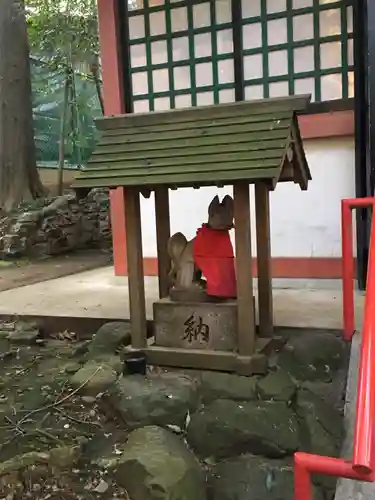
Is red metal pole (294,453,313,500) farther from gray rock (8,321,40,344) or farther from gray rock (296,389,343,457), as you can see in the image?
gray rock (8,321,40,344)

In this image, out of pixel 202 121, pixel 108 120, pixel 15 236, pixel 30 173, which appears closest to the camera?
pixel 202 121

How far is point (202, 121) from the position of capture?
386 centimetres

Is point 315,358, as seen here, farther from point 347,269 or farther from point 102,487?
point 102,487

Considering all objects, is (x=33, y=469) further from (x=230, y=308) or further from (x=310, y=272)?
(x=310, y=272)

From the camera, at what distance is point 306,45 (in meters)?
6.14

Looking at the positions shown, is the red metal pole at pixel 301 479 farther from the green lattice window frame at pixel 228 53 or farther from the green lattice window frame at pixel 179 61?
the green lattice window frame at pixel 179 61

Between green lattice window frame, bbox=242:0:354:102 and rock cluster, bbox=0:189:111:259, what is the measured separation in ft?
14.9

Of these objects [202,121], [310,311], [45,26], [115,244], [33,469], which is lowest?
[33,469]

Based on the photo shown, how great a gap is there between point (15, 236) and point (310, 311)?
6.88m

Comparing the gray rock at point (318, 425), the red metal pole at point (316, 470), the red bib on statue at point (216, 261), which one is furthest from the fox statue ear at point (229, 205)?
the red metal pole at point (316, 470)

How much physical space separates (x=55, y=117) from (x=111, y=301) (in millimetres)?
10580

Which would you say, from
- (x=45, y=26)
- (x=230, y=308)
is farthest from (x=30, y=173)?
(x=230, y=308)

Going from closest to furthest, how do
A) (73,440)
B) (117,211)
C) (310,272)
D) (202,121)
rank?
(73,440)
(202,121)
(310,272)
(117,211)

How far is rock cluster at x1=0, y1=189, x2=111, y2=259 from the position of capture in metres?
10.4
